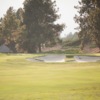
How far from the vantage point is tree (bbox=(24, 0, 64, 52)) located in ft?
211

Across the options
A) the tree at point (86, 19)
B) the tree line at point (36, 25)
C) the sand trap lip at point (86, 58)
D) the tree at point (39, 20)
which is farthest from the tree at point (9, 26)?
the sand trap lip at point (86, 58)

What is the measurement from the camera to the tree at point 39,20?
211ft

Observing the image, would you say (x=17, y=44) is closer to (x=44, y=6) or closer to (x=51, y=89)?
(x=44, y=6)

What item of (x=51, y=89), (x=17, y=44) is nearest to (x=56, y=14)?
(x=17, y=44)

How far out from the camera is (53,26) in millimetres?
66938

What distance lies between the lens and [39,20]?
66.3 m

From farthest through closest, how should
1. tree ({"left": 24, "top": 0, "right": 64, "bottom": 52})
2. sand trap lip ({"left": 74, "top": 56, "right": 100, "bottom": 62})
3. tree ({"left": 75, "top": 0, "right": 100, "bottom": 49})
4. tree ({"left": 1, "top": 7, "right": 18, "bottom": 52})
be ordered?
tree ({"left": 1, "top": 7, "right": 18, "bottom": 52}) → tree ({"left": 24, "top": 0, "right": 64, "bottom": 52}) → tree ({"left": 75, "top": 0, "right": 100, "bottom": 49}) → sand trap lip ({"left": 74, "top": 56, "right": 100, "bottom": 62})

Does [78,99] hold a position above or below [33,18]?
below

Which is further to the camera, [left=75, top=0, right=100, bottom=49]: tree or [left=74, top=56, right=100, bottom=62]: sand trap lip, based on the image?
[left=75, top=0, right=100, bottom=49]: tree

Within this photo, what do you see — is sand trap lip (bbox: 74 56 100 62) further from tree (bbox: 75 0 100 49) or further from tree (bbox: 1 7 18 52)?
tree (bbox: 1 7 18 52)

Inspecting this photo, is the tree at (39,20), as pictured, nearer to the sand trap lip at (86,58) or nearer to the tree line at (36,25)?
the tree line at (36,25)

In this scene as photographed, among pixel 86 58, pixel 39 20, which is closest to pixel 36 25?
pixel 39 20

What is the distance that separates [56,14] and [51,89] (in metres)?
57.3

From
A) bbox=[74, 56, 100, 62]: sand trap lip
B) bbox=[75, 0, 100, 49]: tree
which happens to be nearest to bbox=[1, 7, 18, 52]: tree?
bbox=[75, 0, 100, 49]: tree
